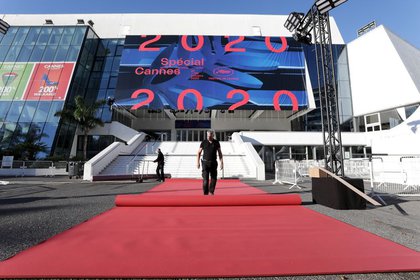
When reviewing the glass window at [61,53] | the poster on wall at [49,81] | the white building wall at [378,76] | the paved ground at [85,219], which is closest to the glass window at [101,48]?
the glass window at [61,53]

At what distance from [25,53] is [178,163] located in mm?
26739

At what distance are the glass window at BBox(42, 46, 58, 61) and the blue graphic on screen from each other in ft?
30.7

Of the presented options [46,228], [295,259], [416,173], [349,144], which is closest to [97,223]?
[46,228]

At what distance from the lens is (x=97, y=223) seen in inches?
137

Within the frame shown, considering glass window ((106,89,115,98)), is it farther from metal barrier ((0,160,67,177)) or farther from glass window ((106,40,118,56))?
metal barrier ((0,160,67,177))

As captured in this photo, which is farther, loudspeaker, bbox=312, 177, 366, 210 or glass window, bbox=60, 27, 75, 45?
glass window, bbox=60, 27, 75, 45

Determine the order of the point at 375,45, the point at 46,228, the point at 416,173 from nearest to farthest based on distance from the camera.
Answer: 1. the point at 46,228
2. the point at 416,173
3. the point at 375,45

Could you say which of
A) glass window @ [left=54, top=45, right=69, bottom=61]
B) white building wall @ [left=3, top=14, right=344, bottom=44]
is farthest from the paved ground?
white building wall @ [left=3, top=14, right=344, bottom=44]

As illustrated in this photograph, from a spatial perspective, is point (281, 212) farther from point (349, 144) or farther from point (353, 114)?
point (353, 114)

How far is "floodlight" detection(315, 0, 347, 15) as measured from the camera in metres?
6.67

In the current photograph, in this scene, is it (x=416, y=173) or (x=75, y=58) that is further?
(x=75, y=58)

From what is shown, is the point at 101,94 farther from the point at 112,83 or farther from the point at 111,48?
the point at 111,48

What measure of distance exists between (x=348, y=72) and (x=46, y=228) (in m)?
34.3

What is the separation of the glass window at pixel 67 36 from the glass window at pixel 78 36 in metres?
0.51
